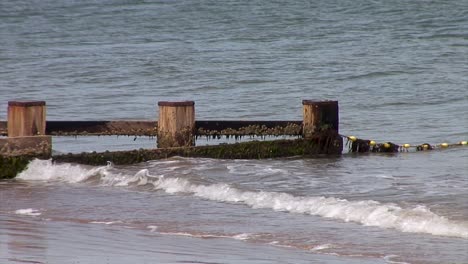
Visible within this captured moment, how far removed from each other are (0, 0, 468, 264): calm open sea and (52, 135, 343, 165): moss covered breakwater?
11 centimetres

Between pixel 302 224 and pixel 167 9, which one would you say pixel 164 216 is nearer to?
pixel 302 224

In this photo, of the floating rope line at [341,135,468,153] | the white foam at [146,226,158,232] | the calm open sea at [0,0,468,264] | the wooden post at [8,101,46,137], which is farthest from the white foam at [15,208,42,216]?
the floating rope line at [341,135,468,153]

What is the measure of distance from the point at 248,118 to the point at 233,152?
6.12m

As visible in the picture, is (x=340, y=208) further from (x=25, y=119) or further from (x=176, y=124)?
(x=25, y=119)

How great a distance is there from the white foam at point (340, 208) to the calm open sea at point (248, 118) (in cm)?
2

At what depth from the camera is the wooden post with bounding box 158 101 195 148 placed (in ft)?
40.4

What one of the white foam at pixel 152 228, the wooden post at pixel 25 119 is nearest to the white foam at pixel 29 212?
the white foam at pixel 152 228

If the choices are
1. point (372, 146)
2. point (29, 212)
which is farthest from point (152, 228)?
point (372, 146)

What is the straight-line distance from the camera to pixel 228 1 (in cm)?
4397

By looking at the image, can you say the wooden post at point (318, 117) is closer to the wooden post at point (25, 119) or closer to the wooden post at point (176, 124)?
the wooden post at point (176, 124)

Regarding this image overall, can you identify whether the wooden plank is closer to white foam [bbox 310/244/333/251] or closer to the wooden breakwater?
the wooden breakwater

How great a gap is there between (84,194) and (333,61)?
16.2 m

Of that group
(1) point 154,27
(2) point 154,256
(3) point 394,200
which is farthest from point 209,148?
(1) point 154,27

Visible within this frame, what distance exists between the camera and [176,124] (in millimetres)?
12352
